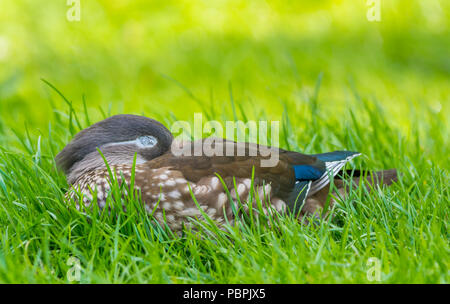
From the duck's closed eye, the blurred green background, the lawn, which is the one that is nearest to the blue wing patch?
the lawn

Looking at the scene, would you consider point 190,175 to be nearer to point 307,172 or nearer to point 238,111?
point 307,172

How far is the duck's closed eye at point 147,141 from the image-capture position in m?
3.32

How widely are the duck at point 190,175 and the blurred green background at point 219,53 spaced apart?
79.4 inches

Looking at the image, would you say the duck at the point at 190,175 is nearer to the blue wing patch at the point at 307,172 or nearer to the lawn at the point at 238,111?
the blue wing patch at the point at 307,172

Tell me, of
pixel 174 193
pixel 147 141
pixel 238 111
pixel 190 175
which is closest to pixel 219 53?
pixel 238 111

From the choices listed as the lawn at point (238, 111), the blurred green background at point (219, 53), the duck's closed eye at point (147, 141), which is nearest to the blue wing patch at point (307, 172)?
the lawn at point (238, 111)

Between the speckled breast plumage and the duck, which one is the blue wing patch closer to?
the duck

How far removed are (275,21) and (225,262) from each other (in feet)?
15.5

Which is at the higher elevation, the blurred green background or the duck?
the blurred green background

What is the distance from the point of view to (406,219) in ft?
9.59

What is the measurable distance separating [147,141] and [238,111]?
6.79 feet

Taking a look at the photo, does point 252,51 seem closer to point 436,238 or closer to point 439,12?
point 439,12

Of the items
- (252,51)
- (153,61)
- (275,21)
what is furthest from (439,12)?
(153,61)

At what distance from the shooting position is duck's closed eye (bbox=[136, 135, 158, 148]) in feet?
10.9
